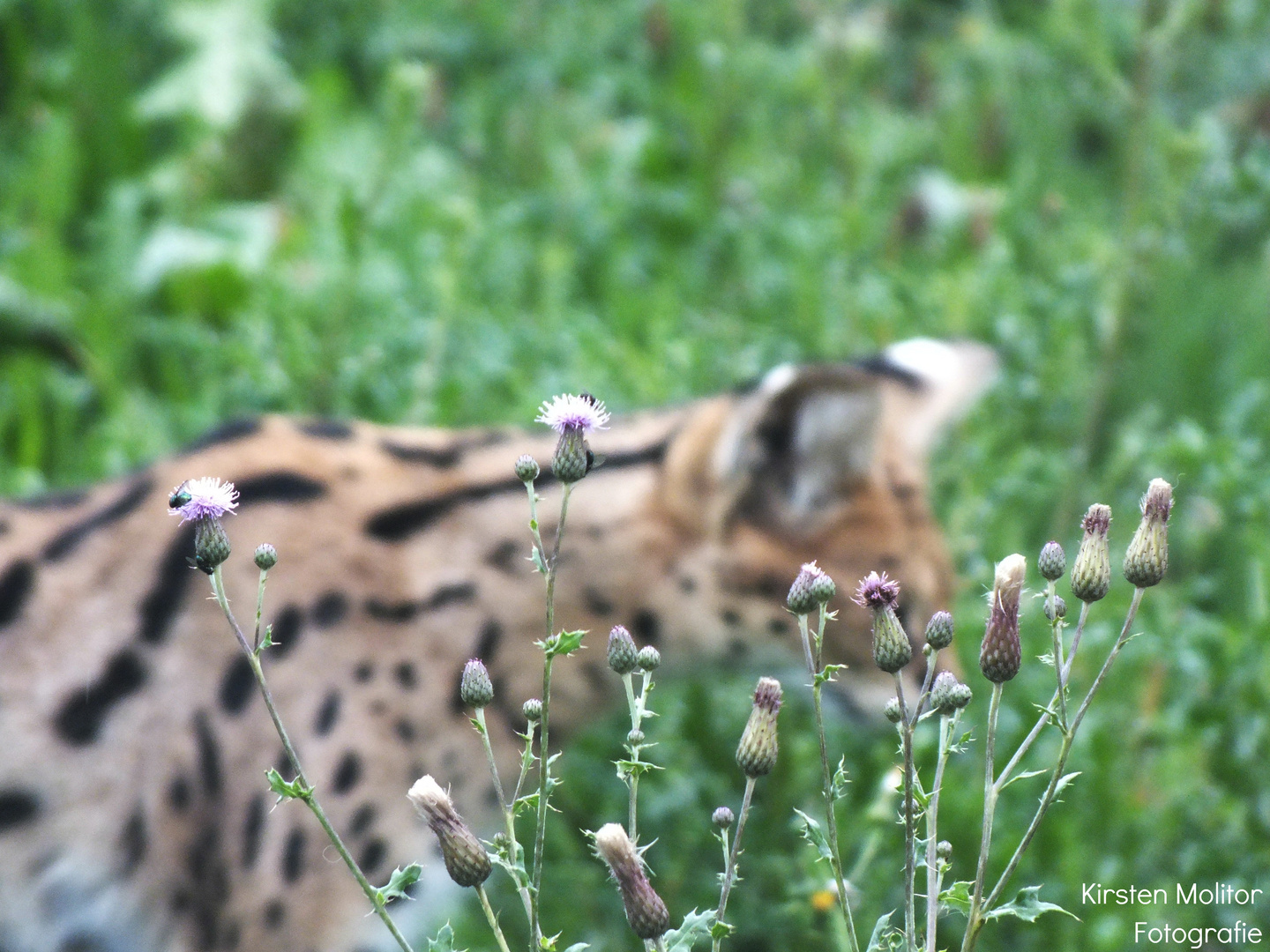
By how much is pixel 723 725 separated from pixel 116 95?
4230 millimetres

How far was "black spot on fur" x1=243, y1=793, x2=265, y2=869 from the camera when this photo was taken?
266 centimetres

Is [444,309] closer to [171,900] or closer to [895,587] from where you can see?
[171,900]

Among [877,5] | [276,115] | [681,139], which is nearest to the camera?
[276,115]

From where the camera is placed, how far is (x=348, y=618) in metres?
2.91

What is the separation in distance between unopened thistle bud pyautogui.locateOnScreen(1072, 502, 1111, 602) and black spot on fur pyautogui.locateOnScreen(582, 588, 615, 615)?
5.77 feet

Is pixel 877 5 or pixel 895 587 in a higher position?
pixel 877 5

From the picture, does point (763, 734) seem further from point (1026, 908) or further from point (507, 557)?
point (507, 557)

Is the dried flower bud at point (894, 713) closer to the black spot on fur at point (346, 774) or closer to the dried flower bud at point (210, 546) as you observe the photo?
the dried flower bud at point (210, 546)

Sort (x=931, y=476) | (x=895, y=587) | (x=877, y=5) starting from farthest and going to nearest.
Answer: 1. (x=877, y=5)
2. (x=931, y=476)
3. (x=895, y=587)

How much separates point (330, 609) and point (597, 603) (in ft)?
1.84

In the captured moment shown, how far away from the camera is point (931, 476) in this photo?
4258 millimetres

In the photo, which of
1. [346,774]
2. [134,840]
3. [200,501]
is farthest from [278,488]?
[200,501]

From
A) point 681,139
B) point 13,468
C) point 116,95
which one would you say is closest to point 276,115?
point 116,95

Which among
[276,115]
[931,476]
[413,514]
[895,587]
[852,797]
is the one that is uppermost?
[276,115]
